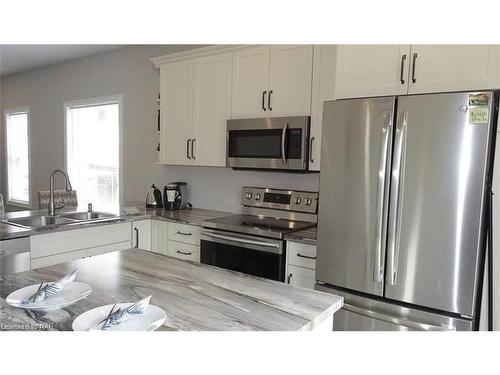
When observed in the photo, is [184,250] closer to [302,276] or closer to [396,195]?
[302,276]

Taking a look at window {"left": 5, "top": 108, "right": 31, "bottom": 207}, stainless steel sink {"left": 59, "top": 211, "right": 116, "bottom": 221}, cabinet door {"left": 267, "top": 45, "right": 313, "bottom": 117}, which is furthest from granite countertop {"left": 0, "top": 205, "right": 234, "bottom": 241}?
window {"left": 5, "top": 108, "right": 31, "bottom": 207}

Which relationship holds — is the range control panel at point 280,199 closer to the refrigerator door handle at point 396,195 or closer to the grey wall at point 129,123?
the grey wall at point 129,123

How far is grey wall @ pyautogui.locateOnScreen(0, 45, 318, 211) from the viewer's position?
3482mm

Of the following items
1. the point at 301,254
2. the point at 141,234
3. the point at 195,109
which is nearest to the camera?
the point at 301,254

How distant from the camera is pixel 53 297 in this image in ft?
3.87

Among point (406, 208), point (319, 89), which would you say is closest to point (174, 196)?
point (319, 89)

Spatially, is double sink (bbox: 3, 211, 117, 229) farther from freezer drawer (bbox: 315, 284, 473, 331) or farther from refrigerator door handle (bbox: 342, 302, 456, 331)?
refrigerator door handle (bbox: 342, 302, 456, 331)

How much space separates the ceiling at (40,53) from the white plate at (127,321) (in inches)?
149

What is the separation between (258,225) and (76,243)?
1333 mm

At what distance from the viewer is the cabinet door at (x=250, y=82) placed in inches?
111

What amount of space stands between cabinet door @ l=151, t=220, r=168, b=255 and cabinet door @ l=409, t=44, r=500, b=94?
2.20 meters

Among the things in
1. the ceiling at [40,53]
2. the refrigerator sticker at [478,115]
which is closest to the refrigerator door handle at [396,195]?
the refrigerator sticker at [478,115]
